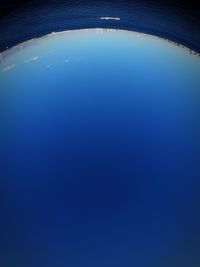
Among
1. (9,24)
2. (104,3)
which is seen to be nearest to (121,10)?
(104,3)

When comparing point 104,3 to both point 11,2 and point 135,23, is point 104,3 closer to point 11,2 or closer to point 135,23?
point 135,23

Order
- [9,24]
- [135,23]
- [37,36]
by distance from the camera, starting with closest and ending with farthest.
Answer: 1. [9,24]
2. [135,23]
3. [37,36]

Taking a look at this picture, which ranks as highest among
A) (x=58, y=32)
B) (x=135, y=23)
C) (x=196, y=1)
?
(x=58, y=32)

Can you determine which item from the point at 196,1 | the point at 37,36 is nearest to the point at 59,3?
the point at 37,36

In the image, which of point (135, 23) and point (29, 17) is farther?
point (135, 23)

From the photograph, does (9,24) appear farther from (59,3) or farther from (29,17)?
(59,3)

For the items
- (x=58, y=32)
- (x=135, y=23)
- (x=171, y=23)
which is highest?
(x=58, y=32)

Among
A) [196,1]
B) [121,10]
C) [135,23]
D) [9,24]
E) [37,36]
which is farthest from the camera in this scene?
[37,36]

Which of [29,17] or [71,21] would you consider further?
[71,21]

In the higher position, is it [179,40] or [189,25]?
[179,40]
